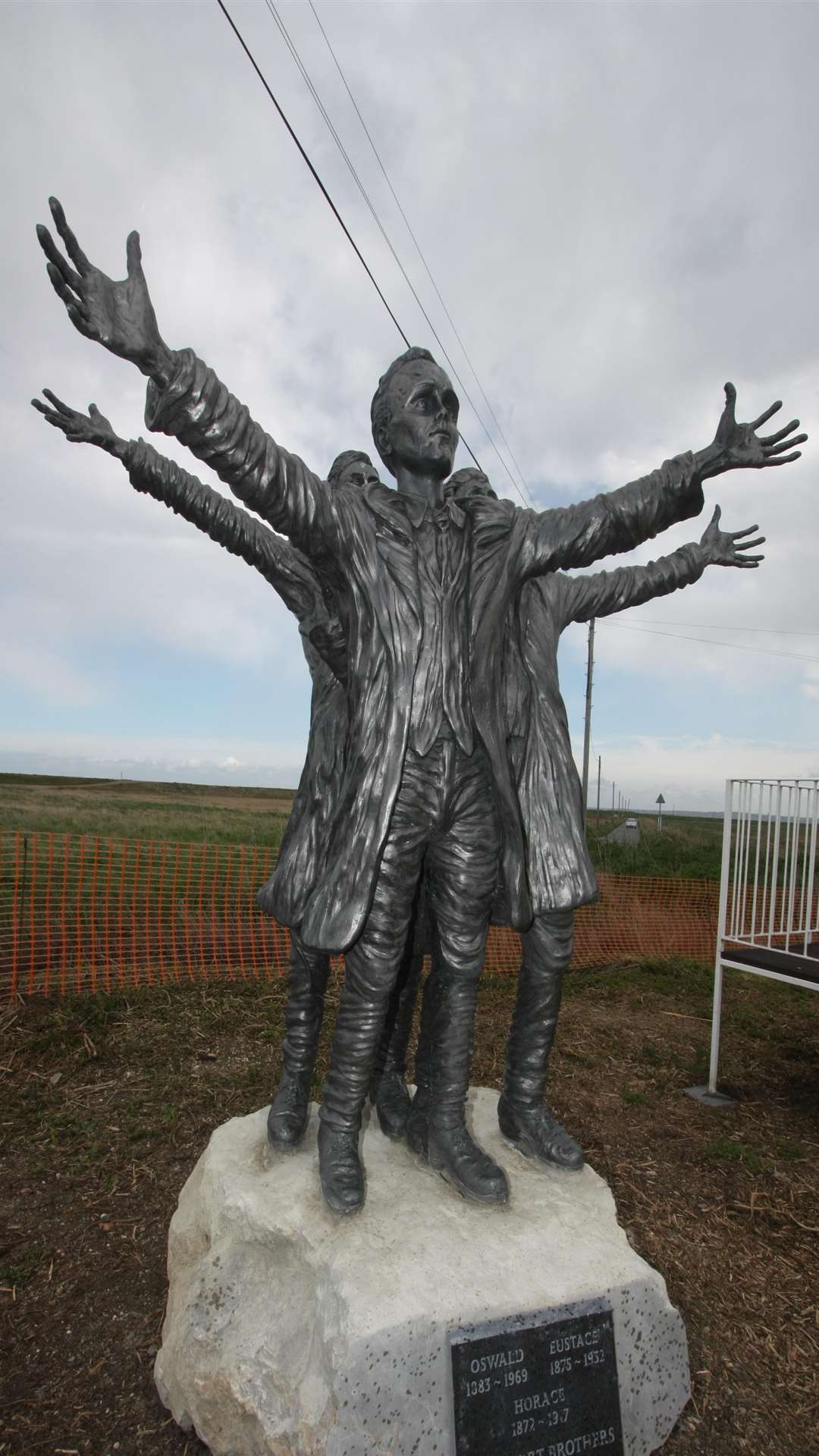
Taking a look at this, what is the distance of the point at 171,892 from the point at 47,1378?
4875mm

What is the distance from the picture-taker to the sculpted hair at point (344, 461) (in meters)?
2.46

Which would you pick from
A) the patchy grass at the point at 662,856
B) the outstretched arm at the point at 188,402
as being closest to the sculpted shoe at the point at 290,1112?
the outstretched arm at the point at 188,402

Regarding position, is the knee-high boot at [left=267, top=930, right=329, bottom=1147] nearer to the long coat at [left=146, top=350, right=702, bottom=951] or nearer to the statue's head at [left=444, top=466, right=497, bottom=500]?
the long coat at [left=146, top=350, right=702, bottom=951]

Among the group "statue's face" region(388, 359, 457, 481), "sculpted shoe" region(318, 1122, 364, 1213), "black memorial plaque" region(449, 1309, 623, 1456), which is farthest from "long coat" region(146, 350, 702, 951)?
"black memorial plaque" region(449, 1309, 623, 1456)

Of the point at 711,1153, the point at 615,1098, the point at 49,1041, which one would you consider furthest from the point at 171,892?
the point at 711,1153

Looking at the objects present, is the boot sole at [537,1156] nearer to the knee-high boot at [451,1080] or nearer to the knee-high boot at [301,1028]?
the knee-high boot at [451,1080]

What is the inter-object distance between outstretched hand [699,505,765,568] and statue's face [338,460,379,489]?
126 cm

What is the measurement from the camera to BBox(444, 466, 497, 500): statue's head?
2.38 m

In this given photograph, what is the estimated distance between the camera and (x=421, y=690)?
2.25 metres

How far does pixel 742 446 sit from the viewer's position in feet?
7.09

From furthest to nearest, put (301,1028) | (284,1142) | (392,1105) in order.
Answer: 1. (392,1105)
2. (301,1028)
3. (284,1142)

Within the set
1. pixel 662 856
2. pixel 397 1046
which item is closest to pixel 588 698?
pixel 662 856

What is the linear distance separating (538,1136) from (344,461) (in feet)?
7.00

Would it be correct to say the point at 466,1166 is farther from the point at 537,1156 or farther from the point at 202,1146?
the point at 202,1146
